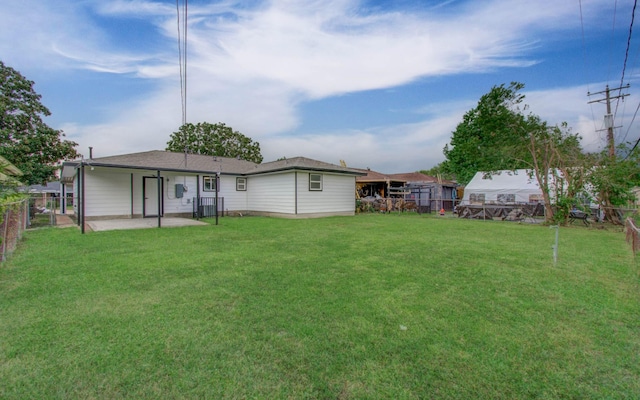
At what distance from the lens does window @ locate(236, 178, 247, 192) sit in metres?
17.1

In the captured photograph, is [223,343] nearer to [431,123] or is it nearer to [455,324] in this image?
[455,324]

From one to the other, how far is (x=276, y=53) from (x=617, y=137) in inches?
741

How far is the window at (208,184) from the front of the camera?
625 inches

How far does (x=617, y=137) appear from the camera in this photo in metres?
16.1

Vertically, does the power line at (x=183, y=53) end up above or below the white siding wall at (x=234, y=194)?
above

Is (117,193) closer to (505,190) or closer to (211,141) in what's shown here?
(505,190)

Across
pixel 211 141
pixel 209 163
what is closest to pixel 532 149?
pixel 209 163

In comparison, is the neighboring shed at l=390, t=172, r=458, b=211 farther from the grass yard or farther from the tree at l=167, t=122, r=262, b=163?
the tree at l=167, t=122, r=262, b=163

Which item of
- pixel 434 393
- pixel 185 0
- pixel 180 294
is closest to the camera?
pixel 434 393

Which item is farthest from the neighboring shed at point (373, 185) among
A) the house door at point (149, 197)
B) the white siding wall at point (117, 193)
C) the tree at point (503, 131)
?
the house door at point (149, 197)

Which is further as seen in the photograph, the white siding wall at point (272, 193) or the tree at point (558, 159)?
the white siding wall at point (272, 193)

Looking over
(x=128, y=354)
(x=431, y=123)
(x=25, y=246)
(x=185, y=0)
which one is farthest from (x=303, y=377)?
(x=431, y=123)

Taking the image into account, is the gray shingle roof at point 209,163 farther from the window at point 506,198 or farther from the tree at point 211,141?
the tree at point 211,141

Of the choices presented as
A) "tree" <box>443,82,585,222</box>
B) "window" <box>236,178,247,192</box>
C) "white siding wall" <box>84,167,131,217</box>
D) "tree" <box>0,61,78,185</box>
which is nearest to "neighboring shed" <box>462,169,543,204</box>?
"tree" <box>443,82,585,222</box>
